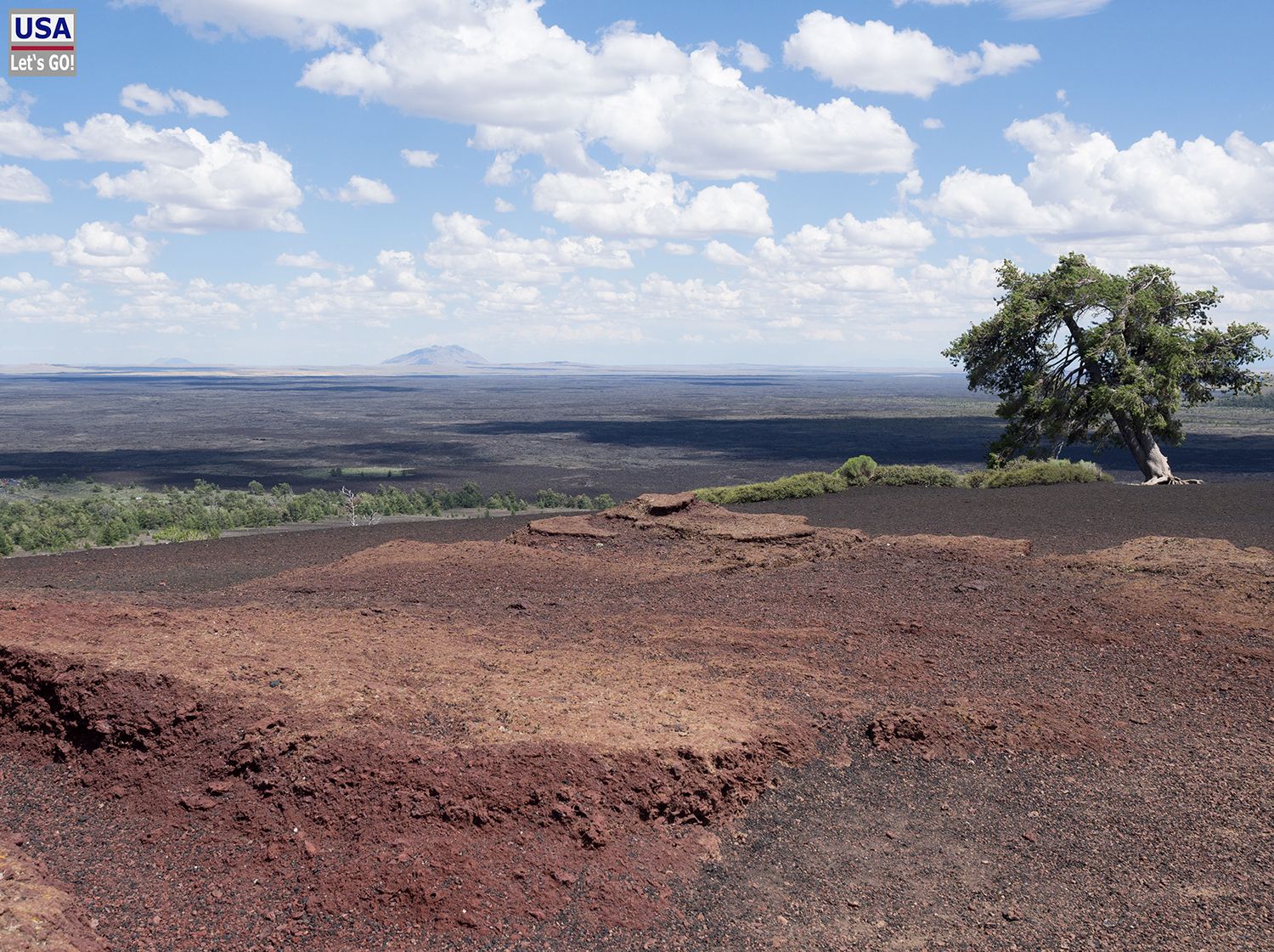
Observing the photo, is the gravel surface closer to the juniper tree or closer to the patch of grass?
the juniper tree

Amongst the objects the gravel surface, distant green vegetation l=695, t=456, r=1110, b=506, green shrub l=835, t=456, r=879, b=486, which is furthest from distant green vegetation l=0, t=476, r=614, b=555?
the gravel surface

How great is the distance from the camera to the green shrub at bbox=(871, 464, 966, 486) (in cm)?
2191

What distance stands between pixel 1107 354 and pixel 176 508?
37.3 meters

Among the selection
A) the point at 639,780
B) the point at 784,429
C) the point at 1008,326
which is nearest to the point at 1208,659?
the point at 639,780

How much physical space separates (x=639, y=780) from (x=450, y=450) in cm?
8789

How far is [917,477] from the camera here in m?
22.1

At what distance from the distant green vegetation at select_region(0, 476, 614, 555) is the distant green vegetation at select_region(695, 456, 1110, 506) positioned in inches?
527

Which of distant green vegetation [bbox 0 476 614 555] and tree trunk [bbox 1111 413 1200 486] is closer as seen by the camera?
tree trunk [bbox 1111 413 1200 486]

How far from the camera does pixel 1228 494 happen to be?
18.7m

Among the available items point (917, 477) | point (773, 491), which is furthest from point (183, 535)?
point (917, 477)

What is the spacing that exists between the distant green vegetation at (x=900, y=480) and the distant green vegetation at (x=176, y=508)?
527 inches

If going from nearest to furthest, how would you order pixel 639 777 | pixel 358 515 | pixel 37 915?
pixel 37 915, pixel 639 777, pixel 358 515

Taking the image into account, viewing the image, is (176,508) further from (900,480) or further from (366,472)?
(900,480)

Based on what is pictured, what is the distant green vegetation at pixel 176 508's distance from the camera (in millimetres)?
30891
